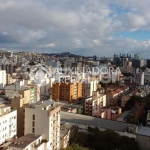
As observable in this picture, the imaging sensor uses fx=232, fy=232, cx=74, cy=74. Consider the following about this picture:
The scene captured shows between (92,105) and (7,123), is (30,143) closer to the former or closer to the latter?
(7,123)

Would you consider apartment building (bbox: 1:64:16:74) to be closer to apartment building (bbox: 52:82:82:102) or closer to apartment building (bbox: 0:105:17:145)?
apartment building (bbox: 52:82:82:102)

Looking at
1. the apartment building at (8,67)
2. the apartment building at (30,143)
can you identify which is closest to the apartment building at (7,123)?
the apartment building at (30,143)

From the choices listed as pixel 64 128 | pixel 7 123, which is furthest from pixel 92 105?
pixel 7 123

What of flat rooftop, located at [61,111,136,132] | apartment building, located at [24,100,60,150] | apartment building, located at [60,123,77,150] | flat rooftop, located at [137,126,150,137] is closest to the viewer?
apartment building, located at [24,100,60,150]

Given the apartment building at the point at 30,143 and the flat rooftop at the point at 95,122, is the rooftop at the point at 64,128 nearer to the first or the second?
the flat rooftop at the point at 95,122

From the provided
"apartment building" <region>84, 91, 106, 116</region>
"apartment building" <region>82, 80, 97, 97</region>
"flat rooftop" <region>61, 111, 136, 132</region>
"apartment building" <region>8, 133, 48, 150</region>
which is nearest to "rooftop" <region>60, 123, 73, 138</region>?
"flat rooftop" <region>61, 111, 136, 132</region>

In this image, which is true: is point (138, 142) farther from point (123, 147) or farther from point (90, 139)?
point (90, 139)

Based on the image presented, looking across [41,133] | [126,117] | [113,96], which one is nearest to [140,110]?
[126,117]
